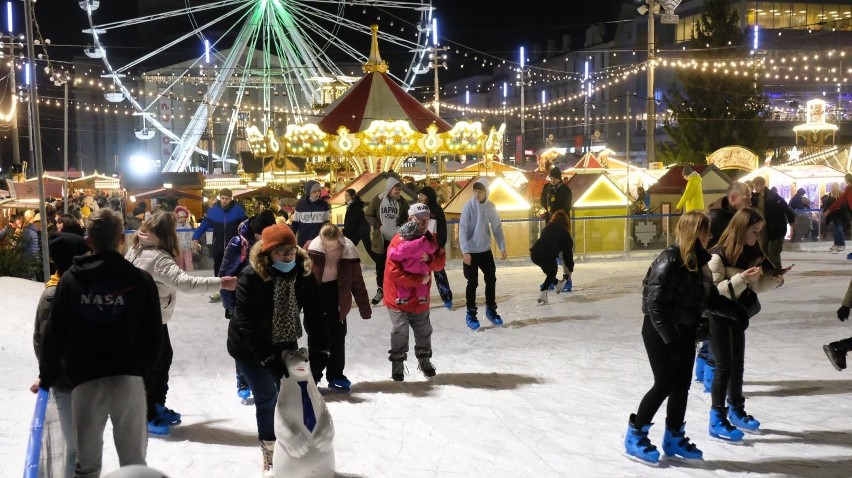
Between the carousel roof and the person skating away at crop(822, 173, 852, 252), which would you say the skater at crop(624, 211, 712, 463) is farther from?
the carousel roof

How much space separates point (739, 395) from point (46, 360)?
4.06m

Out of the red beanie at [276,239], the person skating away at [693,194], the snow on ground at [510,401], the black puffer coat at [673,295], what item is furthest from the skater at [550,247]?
the red beanie at [276,239]

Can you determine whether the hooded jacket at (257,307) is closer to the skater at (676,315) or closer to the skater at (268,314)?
the skater at (268,314)

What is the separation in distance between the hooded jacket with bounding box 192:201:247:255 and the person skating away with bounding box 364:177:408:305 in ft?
5.40

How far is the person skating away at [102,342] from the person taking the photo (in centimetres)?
368

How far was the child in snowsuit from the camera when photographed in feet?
23.6

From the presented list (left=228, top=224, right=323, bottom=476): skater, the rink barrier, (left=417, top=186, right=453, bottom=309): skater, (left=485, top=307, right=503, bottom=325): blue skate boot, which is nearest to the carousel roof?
(left=417, top=186, right=453, bottom=309): skater

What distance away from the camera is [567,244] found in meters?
11.4

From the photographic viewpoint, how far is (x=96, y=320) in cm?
367

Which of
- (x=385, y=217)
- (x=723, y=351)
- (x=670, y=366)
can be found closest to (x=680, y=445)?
(x=670, y=366)

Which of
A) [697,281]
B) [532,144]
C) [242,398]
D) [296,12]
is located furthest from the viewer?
[532,144]

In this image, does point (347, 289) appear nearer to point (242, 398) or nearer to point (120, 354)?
point (242, 398)

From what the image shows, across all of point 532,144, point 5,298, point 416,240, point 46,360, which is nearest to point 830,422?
point 416,240

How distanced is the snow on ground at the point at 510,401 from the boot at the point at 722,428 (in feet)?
0.27
